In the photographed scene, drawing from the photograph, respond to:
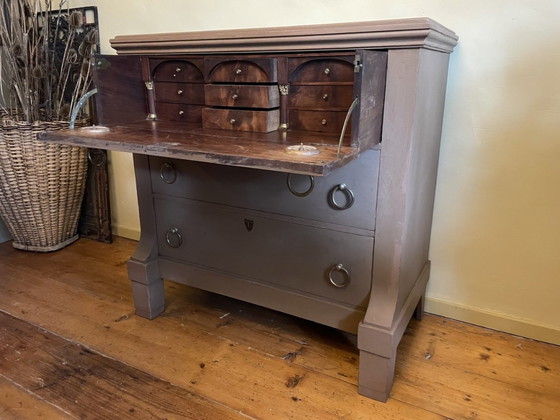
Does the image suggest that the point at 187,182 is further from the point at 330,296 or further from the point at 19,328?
the point at 19,328

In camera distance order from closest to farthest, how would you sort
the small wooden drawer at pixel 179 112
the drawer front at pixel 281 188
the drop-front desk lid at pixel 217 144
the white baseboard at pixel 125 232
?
the drop-front desk lid at pixel 217 144
the drawer front at pixel 281 188
the small wooden drawer at pixel 179 112
the white baseboard at pixel 125 232

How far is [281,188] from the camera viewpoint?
1240 millimetres

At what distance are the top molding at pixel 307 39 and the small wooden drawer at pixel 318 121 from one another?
165 millimetres

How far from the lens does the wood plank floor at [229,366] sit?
3.83ft

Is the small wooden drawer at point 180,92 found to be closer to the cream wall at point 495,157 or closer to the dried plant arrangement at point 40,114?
the cream wall at point 495,157

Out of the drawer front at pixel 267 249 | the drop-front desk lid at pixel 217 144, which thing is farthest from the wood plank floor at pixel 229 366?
the drop-front desk lid at pixel 217 144

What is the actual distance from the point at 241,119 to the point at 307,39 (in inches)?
10.8

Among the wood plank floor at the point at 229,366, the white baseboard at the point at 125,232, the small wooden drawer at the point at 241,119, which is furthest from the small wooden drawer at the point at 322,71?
the white baseboard at the point at 125,232

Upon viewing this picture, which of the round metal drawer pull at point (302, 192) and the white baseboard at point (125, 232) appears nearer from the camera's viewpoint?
the round metal drawer pull at point (302, 192)

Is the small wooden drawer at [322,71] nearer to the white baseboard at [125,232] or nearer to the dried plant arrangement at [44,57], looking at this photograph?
the dried plant arrangement at [44,57]

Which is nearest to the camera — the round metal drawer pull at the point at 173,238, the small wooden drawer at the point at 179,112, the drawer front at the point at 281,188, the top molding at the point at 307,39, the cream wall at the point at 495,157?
the top molding at the point at 307,39

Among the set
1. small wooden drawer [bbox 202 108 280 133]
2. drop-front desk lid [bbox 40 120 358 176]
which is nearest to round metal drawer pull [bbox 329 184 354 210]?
drop-front desk lid [bbox 40 120 358 176]

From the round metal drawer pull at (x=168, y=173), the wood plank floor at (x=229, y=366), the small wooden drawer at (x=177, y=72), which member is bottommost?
the wood plank floor at (x=229, y=366)

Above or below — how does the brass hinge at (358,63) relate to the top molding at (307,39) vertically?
below
